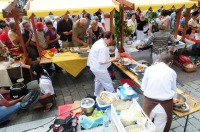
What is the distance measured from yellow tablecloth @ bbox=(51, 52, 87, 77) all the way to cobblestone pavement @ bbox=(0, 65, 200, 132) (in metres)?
0.53

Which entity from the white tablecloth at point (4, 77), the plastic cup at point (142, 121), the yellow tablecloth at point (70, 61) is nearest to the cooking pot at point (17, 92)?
the white tablecloth at point (4, 77)

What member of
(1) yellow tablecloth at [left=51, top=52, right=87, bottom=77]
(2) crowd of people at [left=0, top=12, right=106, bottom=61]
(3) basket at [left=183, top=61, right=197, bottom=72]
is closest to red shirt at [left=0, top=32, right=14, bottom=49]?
(2) crowd of people at [left=0, top=12, right=106, bottom=61]

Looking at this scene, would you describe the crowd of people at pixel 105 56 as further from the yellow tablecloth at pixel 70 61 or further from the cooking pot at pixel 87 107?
the cooking pot at pixel 87 107

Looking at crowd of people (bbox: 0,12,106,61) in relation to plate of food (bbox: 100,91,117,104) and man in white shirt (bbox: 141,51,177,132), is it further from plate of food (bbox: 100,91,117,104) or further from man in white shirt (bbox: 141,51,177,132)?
man in white shirt (bbox: 141,51,177,132)

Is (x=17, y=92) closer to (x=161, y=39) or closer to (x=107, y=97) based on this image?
(x=107, y=97)

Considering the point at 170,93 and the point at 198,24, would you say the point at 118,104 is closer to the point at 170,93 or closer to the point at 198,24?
the point at 170,93

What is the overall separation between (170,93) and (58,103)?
294 centimetres

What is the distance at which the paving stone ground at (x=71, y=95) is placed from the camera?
3727 millimetres

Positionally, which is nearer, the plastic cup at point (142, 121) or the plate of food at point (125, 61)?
the plastic cup at point (142, 121)

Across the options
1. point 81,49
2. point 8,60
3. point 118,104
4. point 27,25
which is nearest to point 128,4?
point 81,49

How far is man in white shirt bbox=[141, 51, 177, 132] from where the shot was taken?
250 centimetres

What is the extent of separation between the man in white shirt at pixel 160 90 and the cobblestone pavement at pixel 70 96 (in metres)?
1.10

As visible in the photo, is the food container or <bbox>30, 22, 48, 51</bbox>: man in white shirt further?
<bbox>30, 22, 48, 51</bbox>: man in white shirt

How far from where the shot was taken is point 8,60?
5.02 metres
